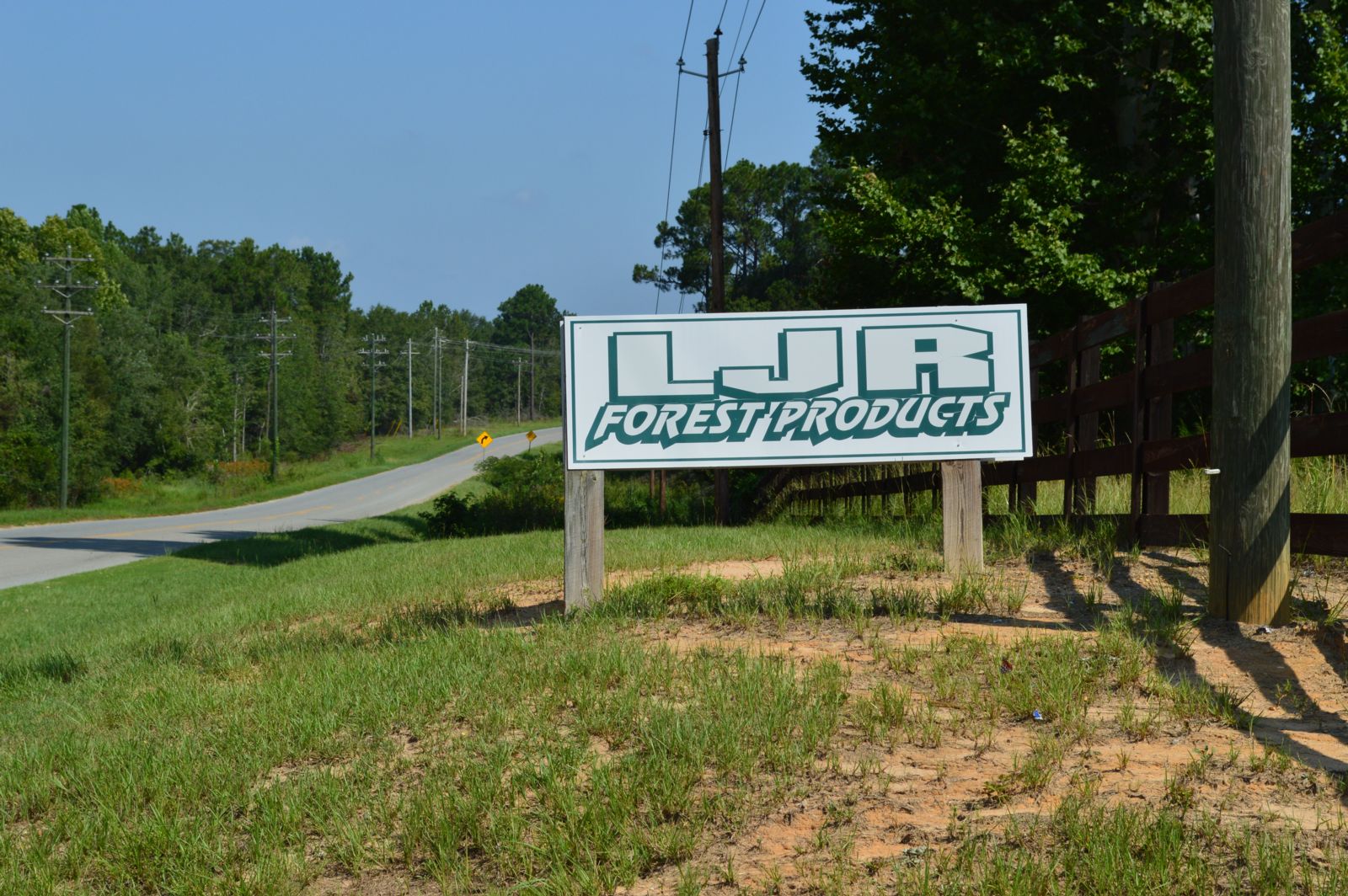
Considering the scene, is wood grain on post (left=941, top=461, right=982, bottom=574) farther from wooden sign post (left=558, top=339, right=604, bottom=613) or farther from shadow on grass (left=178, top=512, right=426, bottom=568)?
shadow on grass (left=178, top=512, right=426, bottom=568)

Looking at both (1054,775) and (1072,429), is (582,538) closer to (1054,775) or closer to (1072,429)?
(1054,775)

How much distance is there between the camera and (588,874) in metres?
3.39

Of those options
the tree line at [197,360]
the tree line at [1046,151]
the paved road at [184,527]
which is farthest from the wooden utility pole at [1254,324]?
the tree line at [197,360]

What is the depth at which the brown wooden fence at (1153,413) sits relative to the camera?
612 cm

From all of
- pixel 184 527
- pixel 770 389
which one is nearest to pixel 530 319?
pixel 184 527

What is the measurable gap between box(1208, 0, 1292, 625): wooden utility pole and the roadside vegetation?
1.22 ft

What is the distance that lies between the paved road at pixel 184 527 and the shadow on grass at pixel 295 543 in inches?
42.7

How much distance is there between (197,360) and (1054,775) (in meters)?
87.7

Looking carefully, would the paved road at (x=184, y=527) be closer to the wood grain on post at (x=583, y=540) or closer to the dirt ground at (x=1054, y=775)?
the wood grain on post at (x=583, y=540)

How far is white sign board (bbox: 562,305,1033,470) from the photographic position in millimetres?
6965

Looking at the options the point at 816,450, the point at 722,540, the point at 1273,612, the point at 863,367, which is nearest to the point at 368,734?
the point at 816,450

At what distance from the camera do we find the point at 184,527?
107 ft

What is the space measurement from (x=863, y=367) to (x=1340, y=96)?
1299 cm

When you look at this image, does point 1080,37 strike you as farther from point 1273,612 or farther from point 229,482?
point 229,482
